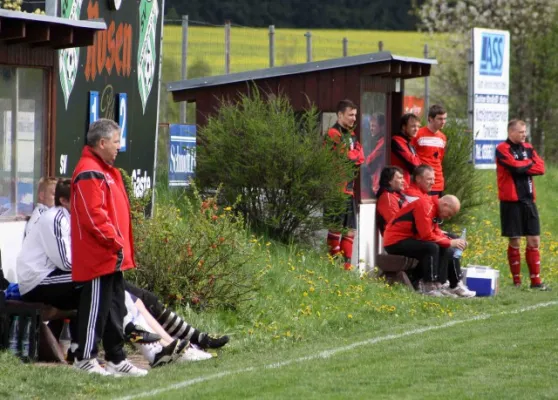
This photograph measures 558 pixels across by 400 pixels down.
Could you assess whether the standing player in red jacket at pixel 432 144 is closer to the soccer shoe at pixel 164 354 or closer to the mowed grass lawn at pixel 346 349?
the mowed grass lawn at pixel 346 349

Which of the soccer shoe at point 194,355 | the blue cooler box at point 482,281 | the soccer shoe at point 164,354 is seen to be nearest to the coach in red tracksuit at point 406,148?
the blue cooler box at point 482,281

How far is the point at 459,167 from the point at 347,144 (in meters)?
4.04

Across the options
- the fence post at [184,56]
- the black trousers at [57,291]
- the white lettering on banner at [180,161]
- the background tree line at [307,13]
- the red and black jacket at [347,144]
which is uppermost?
the background tree line at [307,13]

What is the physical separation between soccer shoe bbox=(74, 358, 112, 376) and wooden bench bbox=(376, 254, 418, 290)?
599cm

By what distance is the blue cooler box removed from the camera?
48.3 ft

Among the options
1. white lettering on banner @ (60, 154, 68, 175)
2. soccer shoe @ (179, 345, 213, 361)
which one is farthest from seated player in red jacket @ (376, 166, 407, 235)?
soccer shoe @ (179, 345, 213, 361)

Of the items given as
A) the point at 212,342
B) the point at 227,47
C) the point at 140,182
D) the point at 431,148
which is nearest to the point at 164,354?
the point at 212,342

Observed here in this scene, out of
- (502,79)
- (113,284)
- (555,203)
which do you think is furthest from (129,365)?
(555,203)

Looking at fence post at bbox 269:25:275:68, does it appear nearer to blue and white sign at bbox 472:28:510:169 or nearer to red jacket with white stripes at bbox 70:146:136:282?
blue and white sign at bbox 472:28:510:169

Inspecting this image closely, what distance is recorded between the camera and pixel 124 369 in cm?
923

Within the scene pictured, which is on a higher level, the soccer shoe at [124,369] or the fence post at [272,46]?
the fence post at [272,46]

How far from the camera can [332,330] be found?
11.8 m

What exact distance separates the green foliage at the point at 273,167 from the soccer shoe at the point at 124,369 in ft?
18.3

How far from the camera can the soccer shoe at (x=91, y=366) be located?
9111 millimetres
